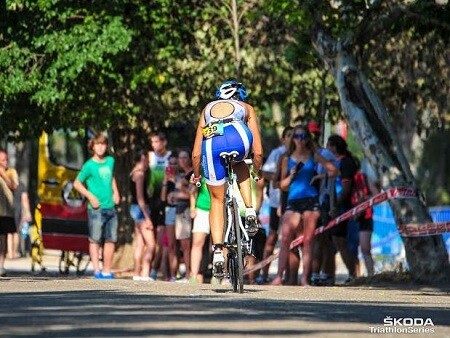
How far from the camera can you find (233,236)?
15.6 m

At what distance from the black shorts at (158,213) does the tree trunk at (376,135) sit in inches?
133

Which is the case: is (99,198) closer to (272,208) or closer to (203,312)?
(272,208)

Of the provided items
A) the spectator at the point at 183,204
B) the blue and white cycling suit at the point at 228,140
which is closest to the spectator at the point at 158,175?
the spectator at the point at 183,204

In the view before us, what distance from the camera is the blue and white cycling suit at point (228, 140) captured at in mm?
15562

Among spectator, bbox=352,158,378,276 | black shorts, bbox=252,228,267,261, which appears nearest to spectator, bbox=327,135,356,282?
spectator, bbox=352,158,378,276

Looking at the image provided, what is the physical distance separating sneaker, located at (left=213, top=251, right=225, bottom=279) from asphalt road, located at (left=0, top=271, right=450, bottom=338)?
0.54ft

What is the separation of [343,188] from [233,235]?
6.53m

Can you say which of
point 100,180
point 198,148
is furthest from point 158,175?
point 198,148

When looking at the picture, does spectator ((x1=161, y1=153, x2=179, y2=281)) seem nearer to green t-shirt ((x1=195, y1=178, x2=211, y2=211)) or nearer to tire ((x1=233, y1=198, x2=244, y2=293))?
green t-shirt ((x1=195, y1=178, x2=211, y2=211))

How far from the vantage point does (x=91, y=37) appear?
24297mm

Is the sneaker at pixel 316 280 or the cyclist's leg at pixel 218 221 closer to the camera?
the cyclist's leg at pixel 218 221

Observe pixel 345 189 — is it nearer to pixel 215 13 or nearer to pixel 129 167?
pixel 215 13

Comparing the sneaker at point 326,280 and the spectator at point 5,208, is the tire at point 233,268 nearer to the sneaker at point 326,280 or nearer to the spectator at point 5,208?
the sneaker at point 326,280

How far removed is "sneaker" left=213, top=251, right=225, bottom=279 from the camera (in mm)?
15695
